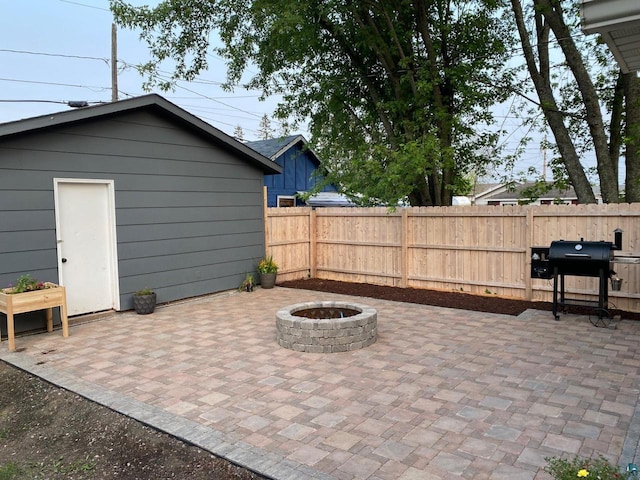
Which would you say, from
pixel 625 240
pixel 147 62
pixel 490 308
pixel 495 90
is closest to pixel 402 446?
A: pixel 490 308

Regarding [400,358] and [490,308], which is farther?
[490,308]

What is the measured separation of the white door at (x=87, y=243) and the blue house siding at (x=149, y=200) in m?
0.12

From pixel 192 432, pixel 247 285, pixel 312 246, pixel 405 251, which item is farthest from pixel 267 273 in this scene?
pixel 192 432

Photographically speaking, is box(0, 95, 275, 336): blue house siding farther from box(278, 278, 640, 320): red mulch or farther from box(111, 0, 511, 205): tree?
box(111, 0, 511, 205): tree

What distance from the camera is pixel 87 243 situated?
6.89 metres

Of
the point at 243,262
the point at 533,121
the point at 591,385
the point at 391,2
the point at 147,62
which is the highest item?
the point at 391,2

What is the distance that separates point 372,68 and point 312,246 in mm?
4279

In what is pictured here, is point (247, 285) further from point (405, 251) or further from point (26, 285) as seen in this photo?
point (26, 285)

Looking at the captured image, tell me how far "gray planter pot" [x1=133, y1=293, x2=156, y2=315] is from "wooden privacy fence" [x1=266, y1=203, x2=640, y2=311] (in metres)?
3.14

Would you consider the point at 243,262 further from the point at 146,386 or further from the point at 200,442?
the point at 200,442

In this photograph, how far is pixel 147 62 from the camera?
34.1ft

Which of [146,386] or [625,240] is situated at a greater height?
[625,240]

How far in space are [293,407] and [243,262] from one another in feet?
19.2

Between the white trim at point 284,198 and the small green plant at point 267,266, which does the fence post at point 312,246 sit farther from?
the white trim at point 284,198
